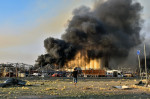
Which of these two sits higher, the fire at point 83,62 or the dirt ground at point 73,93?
the fire at point 83,62

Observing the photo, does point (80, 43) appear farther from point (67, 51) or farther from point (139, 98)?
point (139, 98)

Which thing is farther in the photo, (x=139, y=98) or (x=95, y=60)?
(x=95, y=60)

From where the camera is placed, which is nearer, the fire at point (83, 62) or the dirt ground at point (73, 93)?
the dirt ground at point (73, 93)

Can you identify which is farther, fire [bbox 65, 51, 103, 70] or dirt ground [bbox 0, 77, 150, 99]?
fire [bbox 65, 51, 103, 70]

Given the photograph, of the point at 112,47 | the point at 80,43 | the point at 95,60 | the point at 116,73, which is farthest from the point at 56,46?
the point at 116,73

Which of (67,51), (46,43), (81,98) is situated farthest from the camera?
(46,43)

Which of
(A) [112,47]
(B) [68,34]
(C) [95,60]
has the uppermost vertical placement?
(B) [68,34]

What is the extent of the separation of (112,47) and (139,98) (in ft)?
312

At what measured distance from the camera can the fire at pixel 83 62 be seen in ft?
343

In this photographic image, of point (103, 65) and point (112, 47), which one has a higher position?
point (112, 47)

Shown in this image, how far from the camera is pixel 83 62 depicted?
4222 inches

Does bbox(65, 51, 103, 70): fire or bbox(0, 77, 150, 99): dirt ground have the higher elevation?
bbox(65, 51, 103, 70): fire

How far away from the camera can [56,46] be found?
10288 cm

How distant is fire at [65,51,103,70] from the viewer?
104688 millimetres
